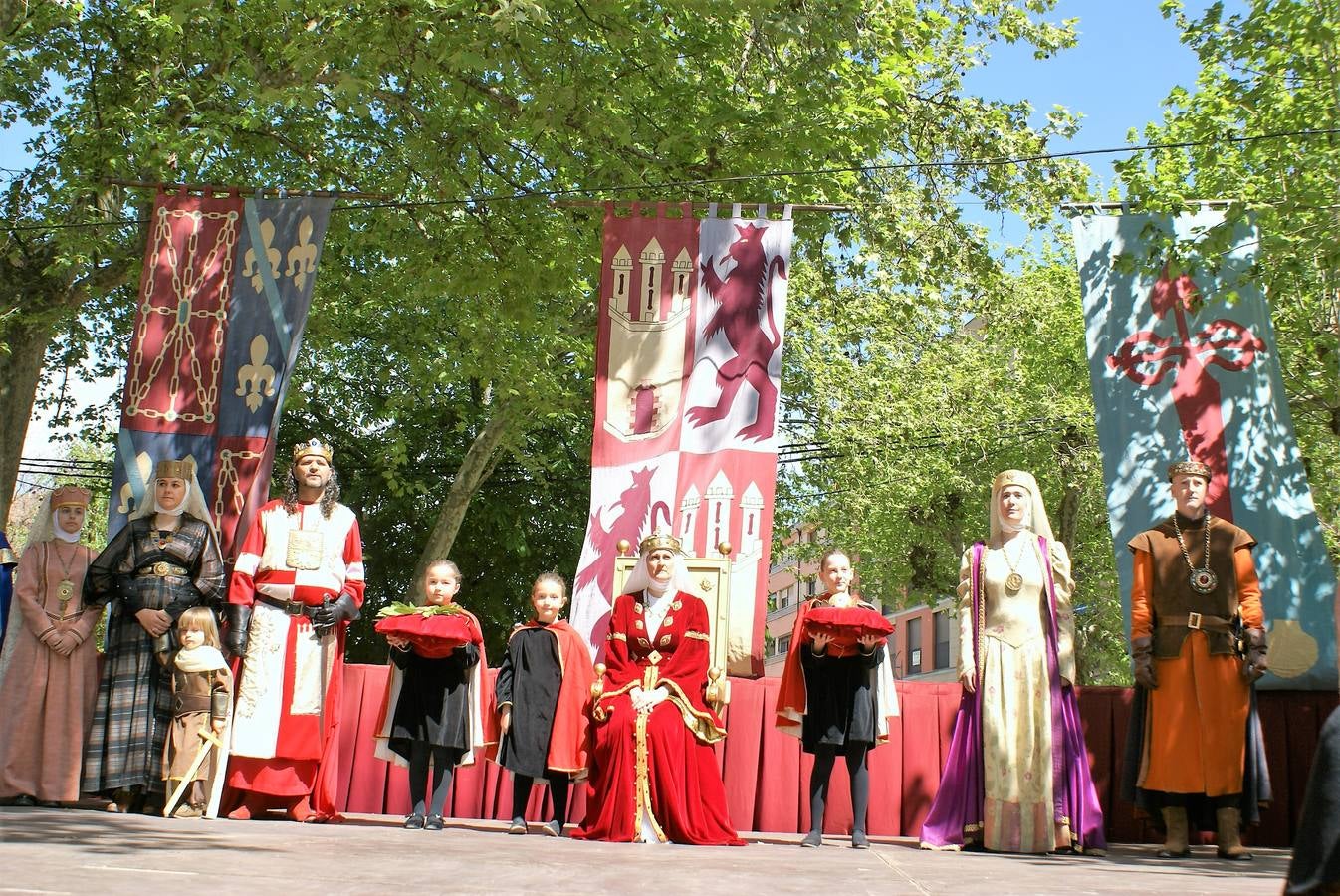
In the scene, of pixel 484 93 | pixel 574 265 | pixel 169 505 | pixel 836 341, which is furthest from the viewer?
pixel 836 341

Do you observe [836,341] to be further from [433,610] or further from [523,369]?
[433,610]

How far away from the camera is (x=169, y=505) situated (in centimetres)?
802

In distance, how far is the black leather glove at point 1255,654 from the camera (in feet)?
23.4

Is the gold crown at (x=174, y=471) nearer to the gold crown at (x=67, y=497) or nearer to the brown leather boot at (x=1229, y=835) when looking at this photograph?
the gold crown at (x=67, y=497)

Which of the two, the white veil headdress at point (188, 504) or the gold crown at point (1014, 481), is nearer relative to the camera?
the gold crown at point (1014, 481)

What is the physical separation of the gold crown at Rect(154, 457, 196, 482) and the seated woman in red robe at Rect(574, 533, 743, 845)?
102 inches

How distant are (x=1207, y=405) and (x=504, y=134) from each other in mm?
6181

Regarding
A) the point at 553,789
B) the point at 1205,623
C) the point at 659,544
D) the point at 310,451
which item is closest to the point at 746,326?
the point at 659,544

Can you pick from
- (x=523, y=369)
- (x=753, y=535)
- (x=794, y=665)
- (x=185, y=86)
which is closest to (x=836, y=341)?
(x=523, y=369)

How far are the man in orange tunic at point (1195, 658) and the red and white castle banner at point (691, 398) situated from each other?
2.30m

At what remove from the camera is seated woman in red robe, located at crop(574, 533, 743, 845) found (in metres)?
7.20

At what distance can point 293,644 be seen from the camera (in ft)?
26.0

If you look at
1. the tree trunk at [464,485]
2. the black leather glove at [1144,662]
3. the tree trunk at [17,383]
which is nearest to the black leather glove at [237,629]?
the black leather glove at [1144,662]

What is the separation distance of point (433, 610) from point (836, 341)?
13.1 metres
